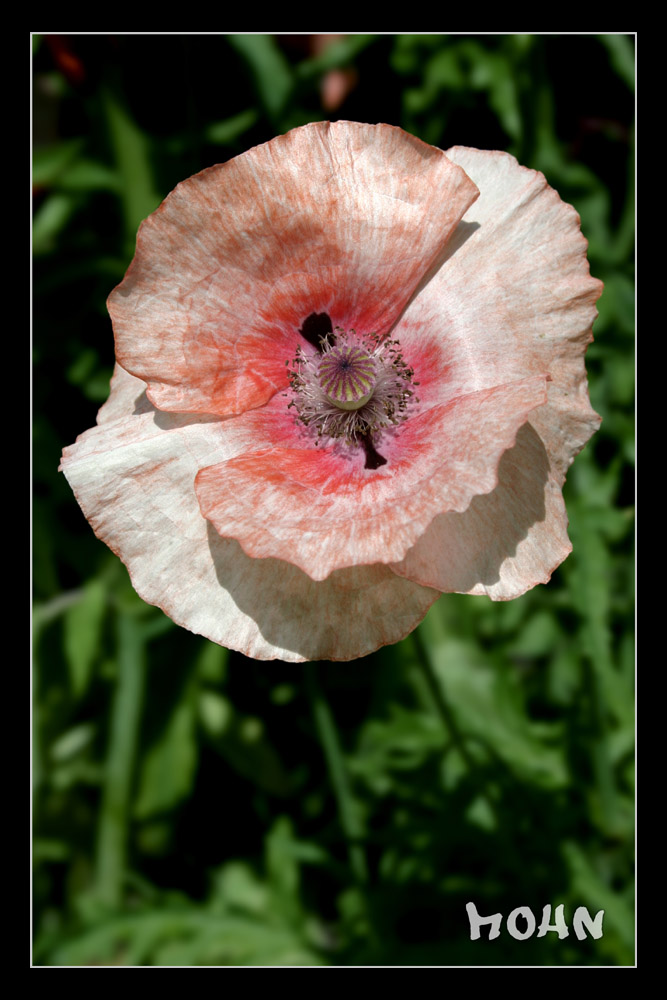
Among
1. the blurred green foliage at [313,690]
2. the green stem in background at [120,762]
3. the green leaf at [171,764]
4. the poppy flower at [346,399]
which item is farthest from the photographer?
the green leaf at [171,764]

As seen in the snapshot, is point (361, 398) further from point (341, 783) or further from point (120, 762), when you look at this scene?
point (120, 762)

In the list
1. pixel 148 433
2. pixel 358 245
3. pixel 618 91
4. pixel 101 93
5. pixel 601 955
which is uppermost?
pixel 101 93

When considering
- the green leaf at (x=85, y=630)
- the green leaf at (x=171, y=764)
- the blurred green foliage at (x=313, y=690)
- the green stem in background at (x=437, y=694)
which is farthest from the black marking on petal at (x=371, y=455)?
the green leaf at (x=171, y=764)

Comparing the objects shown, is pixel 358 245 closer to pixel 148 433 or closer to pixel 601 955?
pixel 148 433

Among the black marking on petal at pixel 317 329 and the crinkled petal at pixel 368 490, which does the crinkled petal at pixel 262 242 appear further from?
the crinkled petal at pixel 368 490

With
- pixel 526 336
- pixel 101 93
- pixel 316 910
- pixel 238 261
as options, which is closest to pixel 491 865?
pixel 316 910

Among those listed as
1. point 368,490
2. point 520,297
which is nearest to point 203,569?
point 368,490
